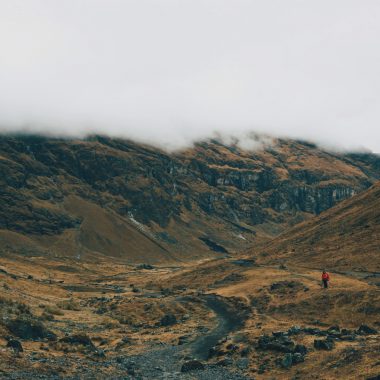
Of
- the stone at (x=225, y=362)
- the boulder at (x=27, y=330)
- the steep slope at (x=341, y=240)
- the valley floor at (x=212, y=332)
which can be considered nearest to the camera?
the valley floor at (x=212, y=332)

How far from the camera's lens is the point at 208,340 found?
8375 cm

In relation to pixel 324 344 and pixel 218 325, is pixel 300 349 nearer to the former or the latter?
pixel 324 344

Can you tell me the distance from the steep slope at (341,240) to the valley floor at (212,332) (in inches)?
364

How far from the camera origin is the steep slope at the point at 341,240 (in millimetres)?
135875

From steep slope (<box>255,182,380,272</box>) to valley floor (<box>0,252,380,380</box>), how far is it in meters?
9.23

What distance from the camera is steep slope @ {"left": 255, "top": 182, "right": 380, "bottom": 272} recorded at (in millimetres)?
135875

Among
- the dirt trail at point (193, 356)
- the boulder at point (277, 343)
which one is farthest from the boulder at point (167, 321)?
the boulder at point (277, 343)

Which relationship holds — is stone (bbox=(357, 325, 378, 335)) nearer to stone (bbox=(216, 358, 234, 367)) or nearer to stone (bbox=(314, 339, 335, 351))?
stone (bbox=(314, 339, 335, 351))

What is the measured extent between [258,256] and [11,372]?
138778 mm

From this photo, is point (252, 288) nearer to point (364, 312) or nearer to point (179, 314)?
point (179, 314)

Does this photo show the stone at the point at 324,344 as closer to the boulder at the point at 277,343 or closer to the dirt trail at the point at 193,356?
the boulder at the point at 277,343

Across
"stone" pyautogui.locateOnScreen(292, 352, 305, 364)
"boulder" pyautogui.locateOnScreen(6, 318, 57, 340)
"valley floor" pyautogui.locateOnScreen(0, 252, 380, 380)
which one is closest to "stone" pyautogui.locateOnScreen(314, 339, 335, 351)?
"valley floor" pyautogui.locateOnScreen(0, 252, 380, 380)

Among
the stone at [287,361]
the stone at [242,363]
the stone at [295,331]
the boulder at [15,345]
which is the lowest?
the boulder at [15,345]

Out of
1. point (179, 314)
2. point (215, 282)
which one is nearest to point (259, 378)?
point (179, 314)
